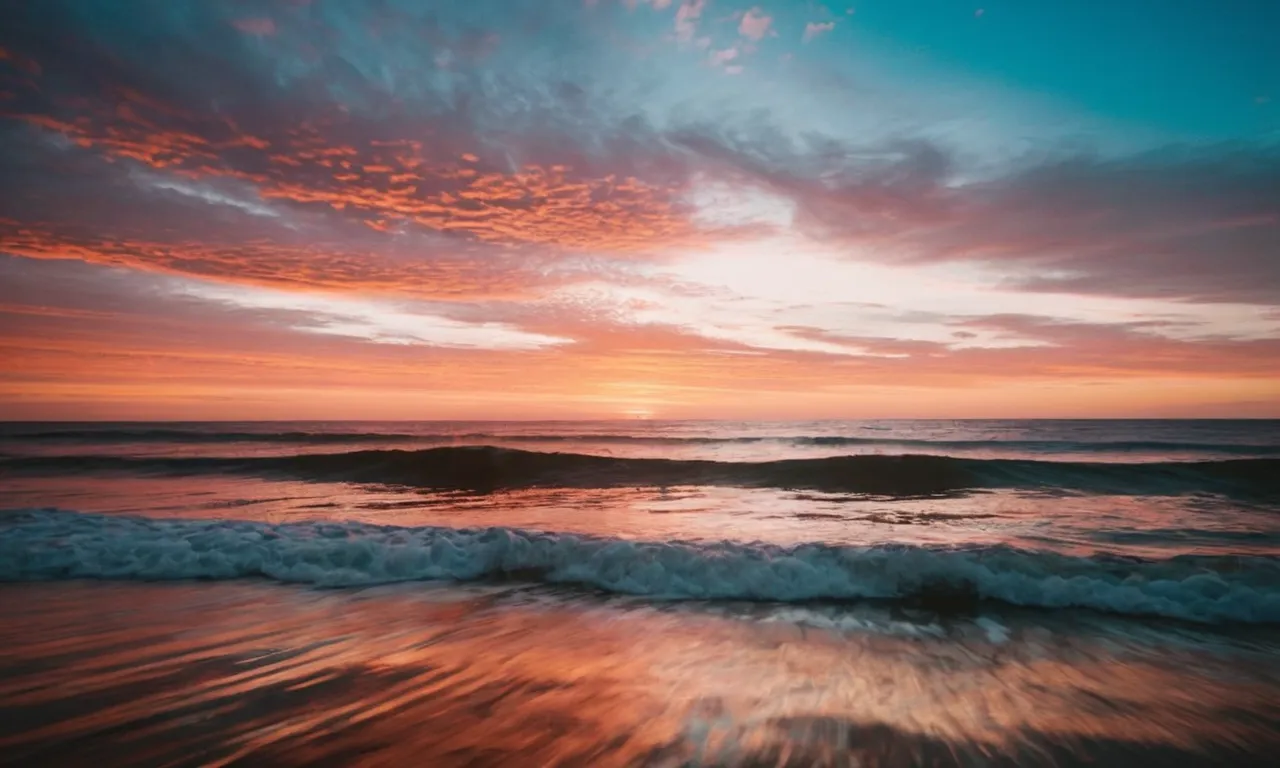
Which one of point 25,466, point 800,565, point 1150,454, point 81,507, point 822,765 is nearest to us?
point 822,765

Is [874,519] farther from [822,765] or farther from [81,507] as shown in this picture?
[81,507]

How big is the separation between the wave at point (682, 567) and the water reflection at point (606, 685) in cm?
58

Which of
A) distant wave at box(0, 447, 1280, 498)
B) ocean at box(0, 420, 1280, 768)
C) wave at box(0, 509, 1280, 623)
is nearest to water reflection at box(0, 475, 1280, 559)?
ocean at box(0, 420, 1280, 768)

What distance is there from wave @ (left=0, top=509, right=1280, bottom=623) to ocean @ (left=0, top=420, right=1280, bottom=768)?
0.04 metres

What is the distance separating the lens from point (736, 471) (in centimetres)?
1808

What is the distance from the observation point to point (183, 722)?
3.40 m

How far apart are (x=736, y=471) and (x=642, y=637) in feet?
43.5

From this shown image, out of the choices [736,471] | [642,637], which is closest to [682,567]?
[642,637]

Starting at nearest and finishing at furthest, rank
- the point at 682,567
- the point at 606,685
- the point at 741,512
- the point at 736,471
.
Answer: the point at 606,685 < the point at 682,567 < the point at 741,512 < the point at 736,471

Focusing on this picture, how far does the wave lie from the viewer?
6.21 meters

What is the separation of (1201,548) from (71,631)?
12.8 metres

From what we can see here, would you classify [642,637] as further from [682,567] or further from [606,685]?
[682,567]

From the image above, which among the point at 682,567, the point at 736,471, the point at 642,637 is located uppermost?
the point at 736,471

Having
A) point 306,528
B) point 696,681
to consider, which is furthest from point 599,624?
point 306,528
